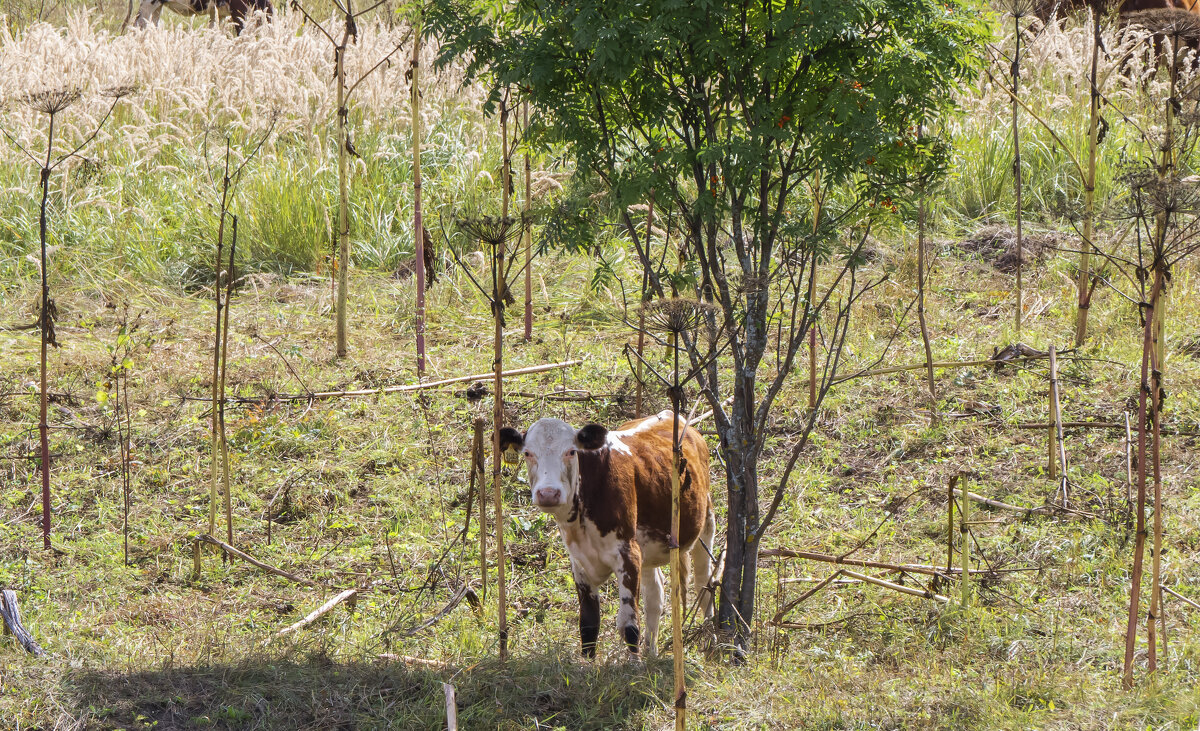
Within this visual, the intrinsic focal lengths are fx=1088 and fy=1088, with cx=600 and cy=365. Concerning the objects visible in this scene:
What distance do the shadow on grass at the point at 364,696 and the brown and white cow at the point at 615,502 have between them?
43 centimetres

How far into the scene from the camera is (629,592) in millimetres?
4715

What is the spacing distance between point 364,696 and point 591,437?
1325 mm

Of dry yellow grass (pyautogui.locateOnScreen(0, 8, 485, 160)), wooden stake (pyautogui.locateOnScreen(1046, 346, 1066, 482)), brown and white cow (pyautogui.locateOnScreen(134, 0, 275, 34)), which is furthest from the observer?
brown and white cow (pyautogui.locateOnScreen(134, 0, 275, 34))

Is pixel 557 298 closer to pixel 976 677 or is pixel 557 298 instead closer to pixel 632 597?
pixel 632 597

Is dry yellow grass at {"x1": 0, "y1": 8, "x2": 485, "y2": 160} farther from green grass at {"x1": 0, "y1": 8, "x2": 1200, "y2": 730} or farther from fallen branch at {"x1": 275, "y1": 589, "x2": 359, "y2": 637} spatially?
fallen branch at {"x1": 275, "y1": 589, "x2": 359, "y2": 637}

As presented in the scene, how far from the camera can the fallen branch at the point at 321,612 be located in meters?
4.98

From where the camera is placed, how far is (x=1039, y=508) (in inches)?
240

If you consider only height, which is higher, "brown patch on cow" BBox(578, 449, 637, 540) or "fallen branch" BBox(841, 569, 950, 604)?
"brown patch on cow" BBox(578, 449, 637, 540)

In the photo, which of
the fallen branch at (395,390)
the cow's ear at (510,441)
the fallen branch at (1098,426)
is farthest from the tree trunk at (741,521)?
the fallen branch at (1098,426)

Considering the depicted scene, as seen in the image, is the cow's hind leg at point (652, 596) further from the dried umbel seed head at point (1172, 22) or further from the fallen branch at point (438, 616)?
the dried umbel seed head at point (1172, 22)

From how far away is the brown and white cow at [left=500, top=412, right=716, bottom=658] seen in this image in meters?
4.45

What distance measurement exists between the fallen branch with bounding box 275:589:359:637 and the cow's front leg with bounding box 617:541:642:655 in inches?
56.6

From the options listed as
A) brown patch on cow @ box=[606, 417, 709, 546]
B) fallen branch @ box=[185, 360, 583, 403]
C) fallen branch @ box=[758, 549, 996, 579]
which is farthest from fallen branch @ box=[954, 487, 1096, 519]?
fallen branch @ box=[185, 360, 583, 403]

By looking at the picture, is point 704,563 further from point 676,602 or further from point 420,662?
point 676,602
